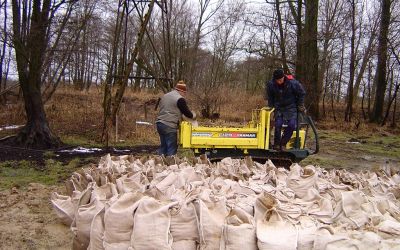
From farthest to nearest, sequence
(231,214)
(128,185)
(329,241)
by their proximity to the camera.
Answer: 1. (128,185)
2. (231,214)
3. (329,241)

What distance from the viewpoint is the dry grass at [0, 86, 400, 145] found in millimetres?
13836

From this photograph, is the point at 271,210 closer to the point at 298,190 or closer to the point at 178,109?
the point at 298,190

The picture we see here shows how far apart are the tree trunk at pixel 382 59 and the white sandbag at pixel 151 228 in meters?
19.7

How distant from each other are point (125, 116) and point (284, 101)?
1005cm

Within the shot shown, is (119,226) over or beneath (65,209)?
over

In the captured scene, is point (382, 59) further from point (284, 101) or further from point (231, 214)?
point (231, 214)

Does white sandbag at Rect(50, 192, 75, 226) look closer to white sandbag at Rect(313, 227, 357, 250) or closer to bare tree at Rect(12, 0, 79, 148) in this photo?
white sandbag at Rect(313, 227, 357, 250)

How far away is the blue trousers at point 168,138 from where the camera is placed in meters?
7.55

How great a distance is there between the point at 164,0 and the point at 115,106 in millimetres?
2904

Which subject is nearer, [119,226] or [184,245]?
[184,245]

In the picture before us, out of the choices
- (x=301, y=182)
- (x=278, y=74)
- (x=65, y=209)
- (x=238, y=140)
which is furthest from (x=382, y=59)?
(x=65, y=209)

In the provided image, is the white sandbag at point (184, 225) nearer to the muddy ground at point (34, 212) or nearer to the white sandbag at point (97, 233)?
the white sandbag at point (97, 233)

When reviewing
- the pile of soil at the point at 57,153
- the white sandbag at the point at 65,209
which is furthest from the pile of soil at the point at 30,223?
the pile of soil at the point at 57,153

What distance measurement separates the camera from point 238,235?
9.99 ft
